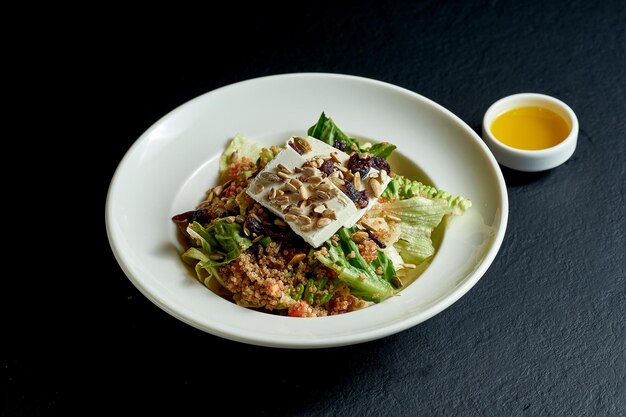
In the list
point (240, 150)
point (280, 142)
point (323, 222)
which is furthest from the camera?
point (280, 142)

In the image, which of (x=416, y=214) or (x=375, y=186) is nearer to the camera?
(x=375, y=186)

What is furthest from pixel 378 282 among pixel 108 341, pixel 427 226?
pixel 108 341

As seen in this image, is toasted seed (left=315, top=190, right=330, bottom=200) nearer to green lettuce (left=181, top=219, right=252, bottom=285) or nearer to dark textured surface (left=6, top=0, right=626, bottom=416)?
green lettuce (left=181, top=219, right=252, bottom=285)

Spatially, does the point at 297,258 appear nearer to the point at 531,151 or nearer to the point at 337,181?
the point at 337,181

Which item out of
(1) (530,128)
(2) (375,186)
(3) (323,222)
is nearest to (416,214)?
(2) (375,186)

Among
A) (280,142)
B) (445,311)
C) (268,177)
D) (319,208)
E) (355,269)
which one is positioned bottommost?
(445,311)

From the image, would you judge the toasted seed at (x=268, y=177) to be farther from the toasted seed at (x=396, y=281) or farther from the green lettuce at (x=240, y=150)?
the toasted seed at (x=396, y=281)

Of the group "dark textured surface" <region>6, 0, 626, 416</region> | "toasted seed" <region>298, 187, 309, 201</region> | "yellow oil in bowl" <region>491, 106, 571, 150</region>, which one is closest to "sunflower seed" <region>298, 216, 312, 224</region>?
"toasted seed" <region>298, 187, 309, 201</region>
